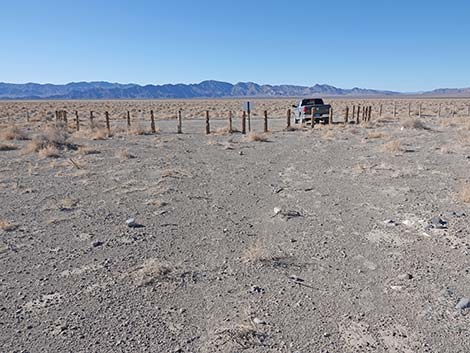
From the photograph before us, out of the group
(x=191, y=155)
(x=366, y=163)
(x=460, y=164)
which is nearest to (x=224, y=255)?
(x=366, y=163)

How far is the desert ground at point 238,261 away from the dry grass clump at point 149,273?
20 mm

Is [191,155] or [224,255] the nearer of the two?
[224,255]

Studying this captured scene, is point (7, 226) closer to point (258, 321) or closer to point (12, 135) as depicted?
point (258, 321)

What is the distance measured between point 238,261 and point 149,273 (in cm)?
118

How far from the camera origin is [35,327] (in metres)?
4.31

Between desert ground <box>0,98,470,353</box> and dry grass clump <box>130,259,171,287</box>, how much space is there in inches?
0.8

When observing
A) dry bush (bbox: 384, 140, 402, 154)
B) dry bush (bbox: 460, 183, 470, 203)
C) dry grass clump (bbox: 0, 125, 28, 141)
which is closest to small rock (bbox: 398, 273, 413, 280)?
dry bush (bbox: 460, 183, 470, 203)

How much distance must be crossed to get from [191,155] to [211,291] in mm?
12117

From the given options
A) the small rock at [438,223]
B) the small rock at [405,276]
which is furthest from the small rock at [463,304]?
the small rock at [438,223]

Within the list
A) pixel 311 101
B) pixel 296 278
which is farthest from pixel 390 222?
pixel 311 101

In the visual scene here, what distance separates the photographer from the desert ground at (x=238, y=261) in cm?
416

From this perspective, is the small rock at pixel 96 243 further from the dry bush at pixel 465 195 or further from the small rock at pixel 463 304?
the dry bush at pixel 465 195

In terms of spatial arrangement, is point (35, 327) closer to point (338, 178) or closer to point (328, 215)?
point (328, 215)

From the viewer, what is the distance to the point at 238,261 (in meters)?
5.93
